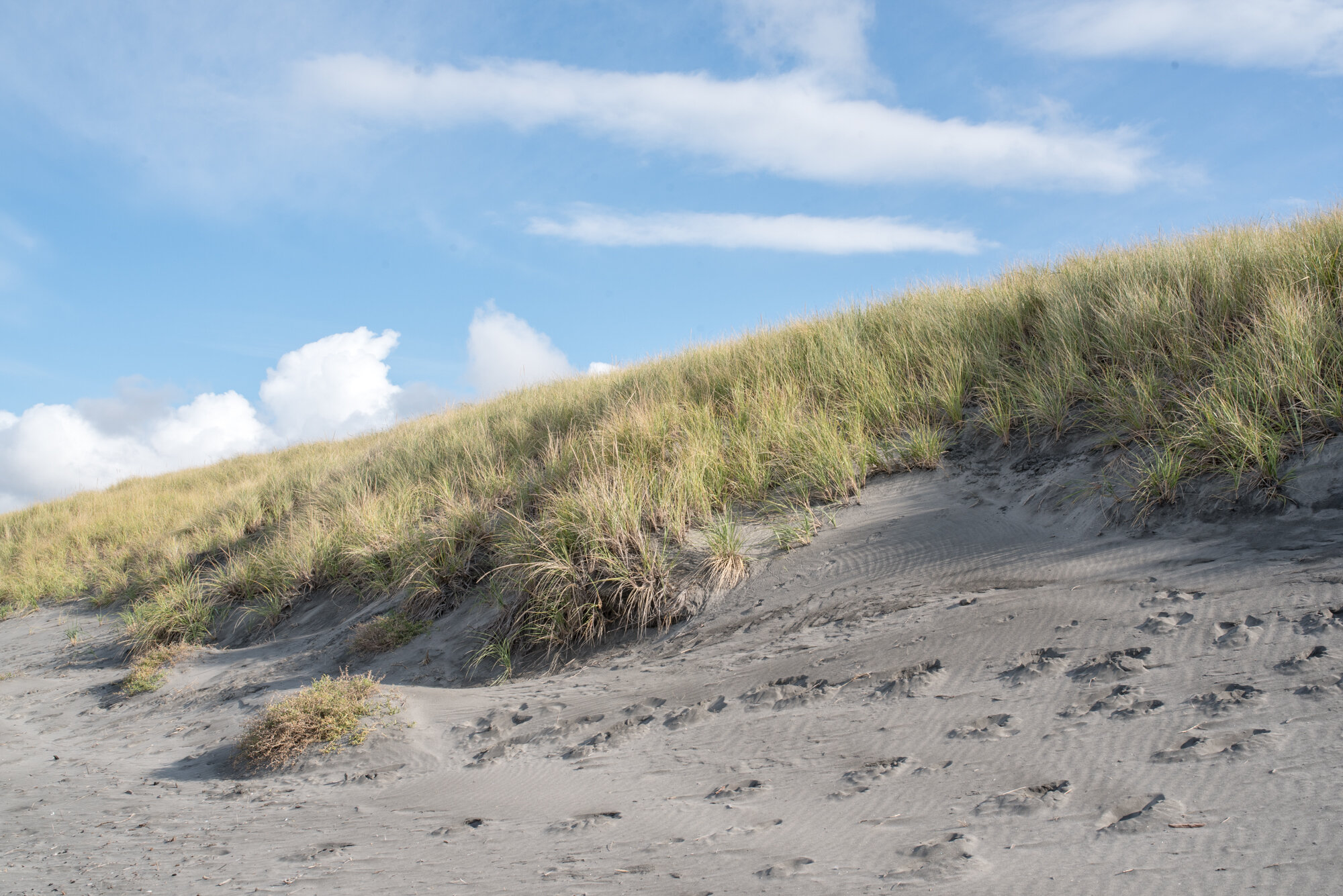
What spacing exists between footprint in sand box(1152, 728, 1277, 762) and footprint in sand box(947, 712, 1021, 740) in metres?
0.54

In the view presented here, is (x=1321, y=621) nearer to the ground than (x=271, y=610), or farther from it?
nearer to the ground

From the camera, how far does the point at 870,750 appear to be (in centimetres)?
320

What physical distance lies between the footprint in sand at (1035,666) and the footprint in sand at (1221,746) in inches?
28.5

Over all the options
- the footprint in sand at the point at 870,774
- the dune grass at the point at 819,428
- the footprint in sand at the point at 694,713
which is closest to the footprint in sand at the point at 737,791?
the footprint in sand at the point at 870,774

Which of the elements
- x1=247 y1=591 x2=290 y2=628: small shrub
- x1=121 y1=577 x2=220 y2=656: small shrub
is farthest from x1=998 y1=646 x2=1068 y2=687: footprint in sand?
x1=121 y1=577 x2=220 y2=656: small shrub

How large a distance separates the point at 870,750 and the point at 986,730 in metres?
0.48

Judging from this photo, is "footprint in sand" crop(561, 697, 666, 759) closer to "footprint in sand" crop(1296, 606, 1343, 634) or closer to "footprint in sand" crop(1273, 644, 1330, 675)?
"footprint in sand" crop(1273, 644, 1330, 675)

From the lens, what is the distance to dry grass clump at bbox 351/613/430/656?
6410 mm

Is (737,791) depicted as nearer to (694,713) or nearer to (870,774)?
(870,774)

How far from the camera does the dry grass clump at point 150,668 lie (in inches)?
269

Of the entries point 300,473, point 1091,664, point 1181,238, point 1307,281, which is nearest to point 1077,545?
point 1091,664

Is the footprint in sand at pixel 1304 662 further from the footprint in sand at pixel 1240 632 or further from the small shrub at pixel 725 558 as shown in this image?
the small shrub at pixel 725 558

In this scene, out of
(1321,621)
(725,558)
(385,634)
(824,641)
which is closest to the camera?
(1321,621)

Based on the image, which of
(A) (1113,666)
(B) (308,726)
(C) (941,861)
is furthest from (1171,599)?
(B) (308,726)
